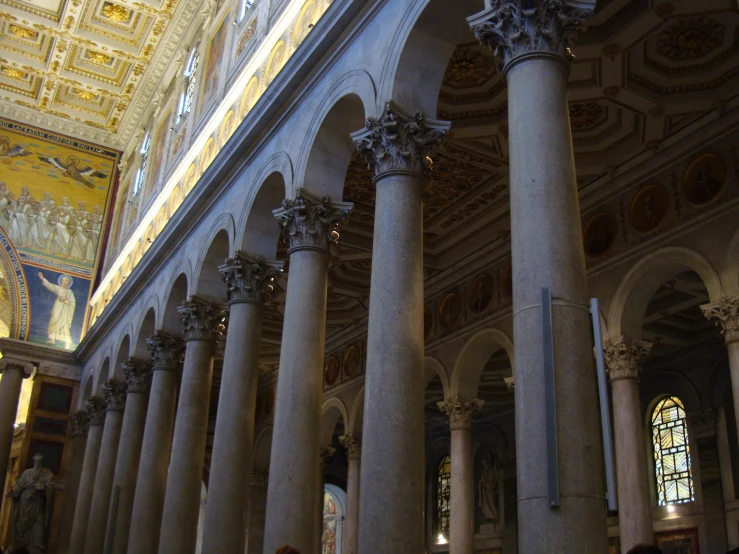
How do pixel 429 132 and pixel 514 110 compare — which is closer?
pixel 514 110

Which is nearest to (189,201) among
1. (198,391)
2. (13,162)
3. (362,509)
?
(198,391)

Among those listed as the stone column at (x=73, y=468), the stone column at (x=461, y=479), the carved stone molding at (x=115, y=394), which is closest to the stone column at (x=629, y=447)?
the stone column at (x=461, y=479)

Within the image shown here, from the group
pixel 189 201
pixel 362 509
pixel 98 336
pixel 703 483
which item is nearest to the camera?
pixel 362 509

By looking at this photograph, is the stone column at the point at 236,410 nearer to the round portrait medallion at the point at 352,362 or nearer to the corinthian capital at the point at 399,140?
the corinthian capital at the point at 399,140

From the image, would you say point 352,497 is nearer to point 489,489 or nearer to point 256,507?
point 489,489

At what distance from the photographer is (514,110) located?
612cm

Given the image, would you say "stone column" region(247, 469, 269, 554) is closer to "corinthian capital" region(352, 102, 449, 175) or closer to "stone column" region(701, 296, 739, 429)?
"stone column" region(701, 296, 739, 429)

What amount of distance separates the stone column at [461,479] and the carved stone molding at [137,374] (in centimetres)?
596

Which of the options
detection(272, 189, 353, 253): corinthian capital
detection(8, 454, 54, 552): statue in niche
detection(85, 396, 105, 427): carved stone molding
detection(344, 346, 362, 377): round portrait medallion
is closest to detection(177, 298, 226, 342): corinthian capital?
detection(272, 189, 353, 253): corinthian capital

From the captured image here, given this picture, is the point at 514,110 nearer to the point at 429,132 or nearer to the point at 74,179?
the point at 429,132

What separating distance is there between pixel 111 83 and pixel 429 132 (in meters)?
18.6

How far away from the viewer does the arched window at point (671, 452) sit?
1566 centimetres

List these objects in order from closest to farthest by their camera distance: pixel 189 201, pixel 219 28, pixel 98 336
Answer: pixel 189 201
pixel 219 28
pixel 98 336

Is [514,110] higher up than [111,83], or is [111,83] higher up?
[111,83]
